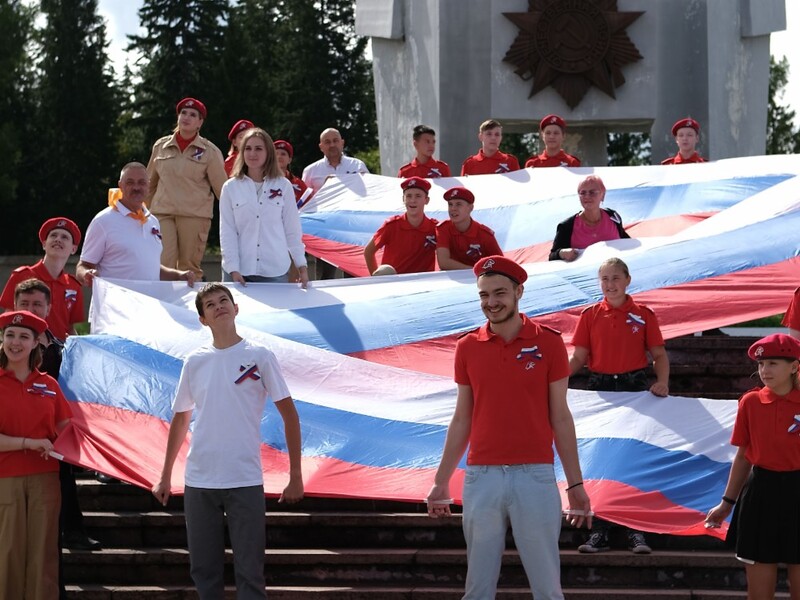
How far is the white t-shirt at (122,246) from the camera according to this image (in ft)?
29.9

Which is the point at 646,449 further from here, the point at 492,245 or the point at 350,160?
the point at 350,160

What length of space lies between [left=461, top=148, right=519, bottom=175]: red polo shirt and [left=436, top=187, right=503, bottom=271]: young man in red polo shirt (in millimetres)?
3187

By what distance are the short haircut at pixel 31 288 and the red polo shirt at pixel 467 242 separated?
10.7 ft

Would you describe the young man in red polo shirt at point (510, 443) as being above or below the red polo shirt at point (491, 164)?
below

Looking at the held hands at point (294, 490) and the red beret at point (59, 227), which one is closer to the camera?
the held hands at point (294, 490)

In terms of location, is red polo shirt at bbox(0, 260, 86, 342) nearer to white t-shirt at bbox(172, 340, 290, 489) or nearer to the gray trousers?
white t-shirt at bbox(172, 340, 290, 489)

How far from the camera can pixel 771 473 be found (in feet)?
21.2

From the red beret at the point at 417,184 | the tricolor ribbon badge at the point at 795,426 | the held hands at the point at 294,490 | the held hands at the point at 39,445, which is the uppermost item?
the red beret at the point at 417,184

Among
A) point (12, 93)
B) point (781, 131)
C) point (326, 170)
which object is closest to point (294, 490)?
point (326, 170)

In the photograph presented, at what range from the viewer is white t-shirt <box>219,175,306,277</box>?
9281 mm

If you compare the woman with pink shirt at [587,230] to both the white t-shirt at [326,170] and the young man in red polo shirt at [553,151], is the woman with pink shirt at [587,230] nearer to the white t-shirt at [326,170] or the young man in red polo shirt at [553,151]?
the young man in red polo shirt at [553,151]

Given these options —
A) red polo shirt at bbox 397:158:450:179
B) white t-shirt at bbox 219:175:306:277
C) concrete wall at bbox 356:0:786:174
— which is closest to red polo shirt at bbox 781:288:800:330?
white t-shirt at bbox 219:175:306:277

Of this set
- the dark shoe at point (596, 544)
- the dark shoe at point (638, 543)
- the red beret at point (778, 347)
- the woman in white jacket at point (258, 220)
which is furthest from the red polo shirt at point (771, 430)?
the woman in white jacket at point (258, 220)

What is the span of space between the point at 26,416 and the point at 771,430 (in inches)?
140
